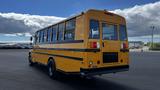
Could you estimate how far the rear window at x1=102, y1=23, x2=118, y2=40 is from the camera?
32.6 feet

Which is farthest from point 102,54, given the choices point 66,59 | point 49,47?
point 49,47

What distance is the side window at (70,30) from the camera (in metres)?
10.2

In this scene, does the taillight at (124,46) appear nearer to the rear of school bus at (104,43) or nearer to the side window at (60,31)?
the rear of school bus at (104,43)

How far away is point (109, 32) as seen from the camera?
10.2 meters

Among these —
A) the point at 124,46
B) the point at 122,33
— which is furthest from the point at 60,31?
A: the point at 124,46

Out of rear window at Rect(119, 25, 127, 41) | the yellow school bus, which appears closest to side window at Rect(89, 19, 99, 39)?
the yellow school bus

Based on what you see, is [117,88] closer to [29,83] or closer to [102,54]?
[102,54]

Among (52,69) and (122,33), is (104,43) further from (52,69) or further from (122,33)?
(52,69)

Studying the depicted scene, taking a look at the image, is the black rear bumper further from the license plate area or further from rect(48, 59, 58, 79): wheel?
rect(48, 59, 58, 79): wheel

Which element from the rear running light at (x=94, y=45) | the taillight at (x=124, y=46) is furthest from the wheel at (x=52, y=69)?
the taillight at (x=124, y=46)

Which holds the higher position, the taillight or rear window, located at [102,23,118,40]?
rear window, located at [102,23,118,40]

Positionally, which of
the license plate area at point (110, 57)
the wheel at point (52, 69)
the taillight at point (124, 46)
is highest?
the taillight at point (124, 46)

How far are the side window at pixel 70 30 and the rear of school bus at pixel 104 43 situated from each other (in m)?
0.98

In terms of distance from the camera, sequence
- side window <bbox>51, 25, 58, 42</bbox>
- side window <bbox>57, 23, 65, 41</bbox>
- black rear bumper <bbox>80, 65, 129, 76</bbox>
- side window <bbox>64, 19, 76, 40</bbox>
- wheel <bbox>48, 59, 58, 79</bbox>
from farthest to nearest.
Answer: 1. side window <bbox>51, 25, 58, 42</bbox>
2. wheel <bbox>48, 59, 58, 79</bbox>
3. side window <bbox>57, 23, 65, 41</bbox>
4. side window <bbox>64, 19, 76, 40</bbox>
5. black rear bumper <bbox>80, 65, 129, 76</bbox>
